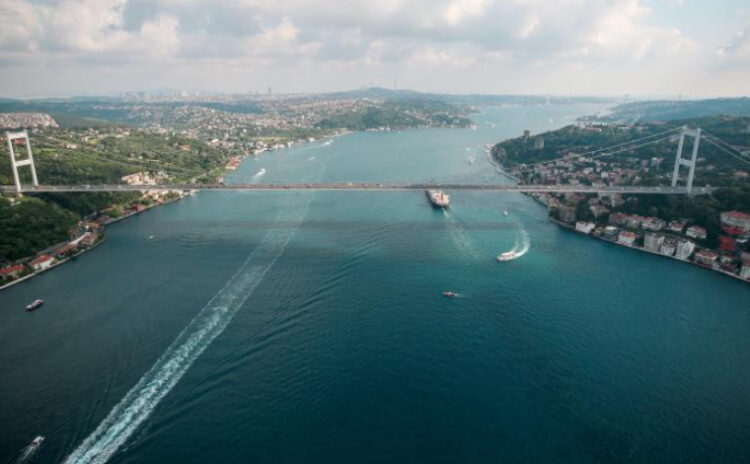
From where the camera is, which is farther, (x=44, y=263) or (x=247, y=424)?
(x=44, y=263)

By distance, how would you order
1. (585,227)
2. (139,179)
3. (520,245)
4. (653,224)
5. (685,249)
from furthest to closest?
(139,179) < (585,227) < (653,224) < (520,245) < (685,249)

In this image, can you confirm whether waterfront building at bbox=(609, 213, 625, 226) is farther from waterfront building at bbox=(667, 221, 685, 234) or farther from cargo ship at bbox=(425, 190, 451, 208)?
cargo ship at bbox=(425, 190, 451, 208)

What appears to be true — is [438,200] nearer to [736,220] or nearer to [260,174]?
[736,220]

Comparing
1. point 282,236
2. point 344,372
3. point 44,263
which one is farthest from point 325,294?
point 44,263

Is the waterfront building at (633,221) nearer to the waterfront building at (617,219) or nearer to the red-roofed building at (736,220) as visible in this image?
the waterfront building at (617,219)

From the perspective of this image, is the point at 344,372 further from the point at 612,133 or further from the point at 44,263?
the point at 612,133

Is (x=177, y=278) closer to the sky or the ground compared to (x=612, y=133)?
closer to the ground

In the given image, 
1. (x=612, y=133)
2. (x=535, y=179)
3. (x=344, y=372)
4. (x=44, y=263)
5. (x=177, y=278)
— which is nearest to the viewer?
(x=344, y=372)

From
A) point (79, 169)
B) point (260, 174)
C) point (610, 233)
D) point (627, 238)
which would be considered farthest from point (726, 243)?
point (79, 169)
